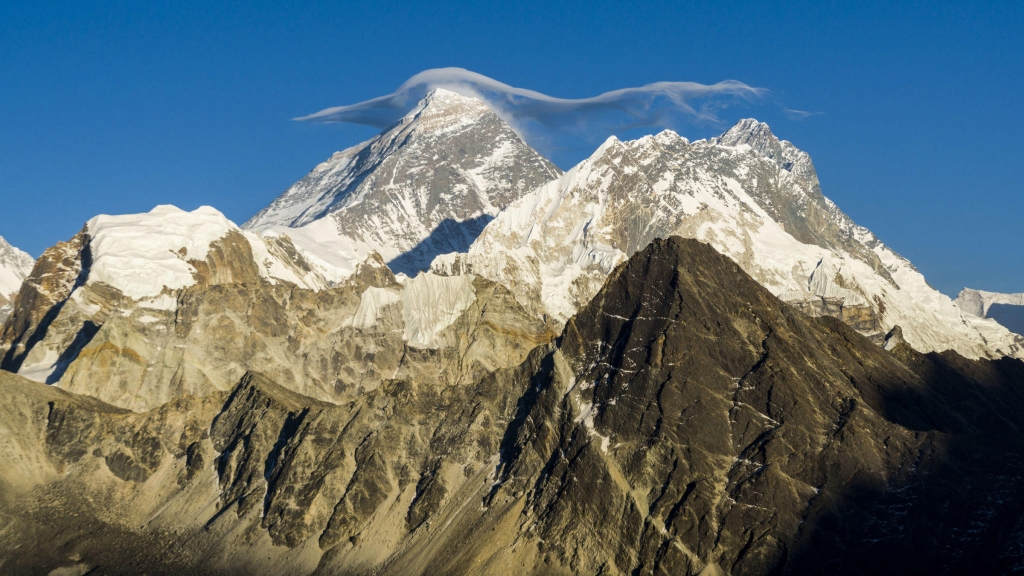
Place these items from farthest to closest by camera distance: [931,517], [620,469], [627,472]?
[620,469] < [627,472] < [931,517]

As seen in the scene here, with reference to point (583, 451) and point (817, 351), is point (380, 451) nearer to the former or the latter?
point (583, 451)

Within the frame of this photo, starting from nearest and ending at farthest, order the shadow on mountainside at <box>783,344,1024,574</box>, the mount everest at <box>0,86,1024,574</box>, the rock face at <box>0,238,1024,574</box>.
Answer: the shadow on mountainside at <box>783,344,1024,574</box>
the rock face at <box>0,238,1024,574</box>
the mount everest at <box>0,86,1024,574</box>

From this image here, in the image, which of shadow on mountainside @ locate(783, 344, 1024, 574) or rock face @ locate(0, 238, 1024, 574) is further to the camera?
rock face @ locate(0, 238, 1024, 574)

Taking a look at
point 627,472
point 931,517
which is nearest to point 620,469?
point 627,472

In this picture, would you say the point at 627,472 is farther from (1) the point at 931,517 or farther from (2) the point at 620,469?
(1) the point at 931,517

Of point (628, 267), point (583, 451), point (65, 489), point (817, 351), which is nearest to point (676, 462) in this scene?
point (583, 451)

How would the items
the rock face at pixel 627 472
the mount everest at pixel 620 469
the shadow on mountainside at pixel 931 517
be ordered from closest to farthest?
the shadow on mountainside at pixel 931 517 → the rock face at pixel 627 472 → the mount everest at pixel 620 469

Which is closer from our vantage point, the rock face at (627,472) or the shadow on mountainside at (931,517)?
the shadow on mountainside at (931,517)

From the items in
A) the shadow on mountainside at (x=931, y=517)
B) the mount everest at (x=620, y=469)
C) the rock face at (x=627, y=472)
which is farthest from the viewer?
the mount everest at (x=620, y=469)
